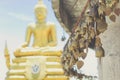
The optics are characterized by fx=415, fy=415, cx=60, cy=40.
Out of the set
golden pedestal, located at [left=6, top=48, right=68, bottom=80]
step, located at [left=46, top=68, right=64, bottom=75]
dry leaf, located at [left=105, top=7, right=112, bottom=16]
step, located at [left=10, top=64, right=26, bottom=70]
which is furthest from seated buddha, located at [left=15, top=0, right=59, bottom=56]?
dry leaf, located at [left=105, top=7, right=112, bottom=16]

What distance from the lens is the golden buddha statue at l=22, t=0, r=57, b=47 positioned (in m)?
19.2

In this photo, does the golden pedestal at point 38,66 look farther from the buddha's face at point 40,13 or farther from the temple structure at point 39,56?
the buddha's face at point 40,13

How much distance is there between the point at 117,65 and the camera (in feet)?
8.44

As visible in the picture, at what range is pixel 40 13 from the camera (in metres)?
19.3

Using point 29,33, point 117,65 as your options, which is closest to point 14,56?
point 29,33

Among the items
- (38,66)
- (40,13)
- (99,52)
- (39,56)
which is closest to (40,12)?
(40,13)

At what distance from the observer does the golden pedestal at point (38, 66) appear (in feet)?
60.6

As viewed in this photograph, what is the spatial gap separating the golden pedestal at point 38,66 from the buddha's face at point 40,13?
170 cm

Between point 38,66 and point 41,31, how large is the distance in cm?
174

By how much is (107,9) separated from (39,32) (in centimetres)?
1713

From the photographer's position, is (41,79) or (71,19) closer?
(71,19)

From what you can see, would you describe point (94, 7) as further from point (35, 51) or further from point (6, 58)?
point (6, 58)

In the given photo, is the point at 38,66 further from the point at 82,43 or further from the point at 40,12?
the point at 82,43

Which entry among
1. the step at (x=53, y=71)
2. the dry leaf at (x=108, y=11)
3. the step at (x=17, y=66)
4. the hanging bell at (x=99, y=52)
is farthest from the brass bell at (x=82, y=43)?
the step at (x=17, y=66)
